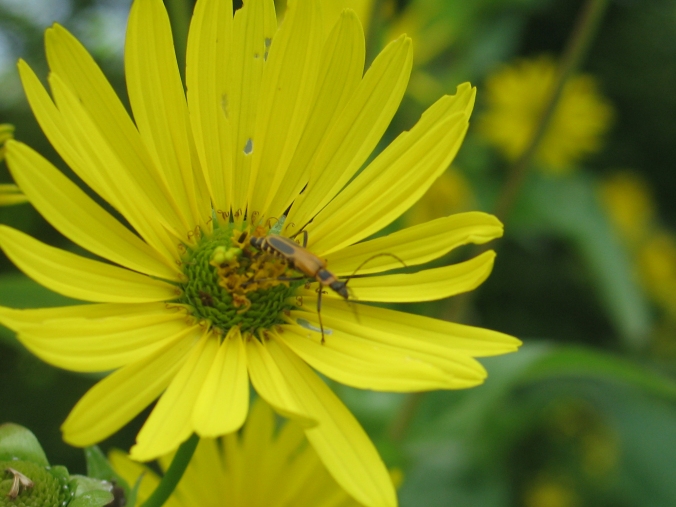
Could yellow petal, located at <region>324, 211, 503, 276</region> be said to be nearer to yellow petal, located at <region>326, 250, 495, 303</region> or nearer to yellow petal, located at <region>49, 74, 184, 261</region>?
yellow petal, located at <region>326, 250, 495, 303</region>

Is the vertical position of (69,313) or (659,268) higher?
(659,268)

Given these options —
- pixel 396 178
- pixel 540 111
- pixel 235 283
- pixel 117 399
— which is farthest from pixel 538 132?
pixel 540 111

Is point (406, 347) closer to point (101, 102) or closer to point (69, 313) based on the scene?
point (69, 313)

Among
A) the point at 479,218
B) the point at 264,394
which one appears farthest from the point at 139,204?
the point at 479,218

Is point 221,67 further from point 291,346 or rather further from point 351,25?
point 291,346

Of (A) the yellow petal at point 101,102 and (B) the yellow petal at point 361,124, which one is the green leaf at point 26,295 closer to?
(A) the yellow petal at point 101,102

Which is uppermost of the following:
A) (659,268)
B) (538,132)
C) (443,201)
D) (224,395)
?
(659,268)

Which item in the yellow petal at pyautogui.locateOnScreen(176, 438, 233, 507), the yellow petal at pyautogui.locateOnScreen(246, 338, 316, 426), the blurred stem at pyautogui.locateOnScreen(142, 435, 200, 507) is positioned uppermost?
the yellow petal at pyautogui.locateOnScreen(246, 338, 316, 426)

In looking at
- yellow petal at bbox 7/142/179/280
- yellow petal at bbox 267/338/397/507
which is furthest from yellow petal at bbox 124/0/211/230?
yellow petal at bbox 267/338/397/507
